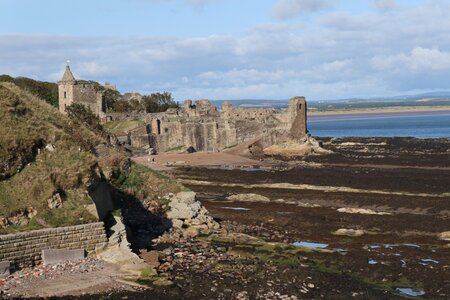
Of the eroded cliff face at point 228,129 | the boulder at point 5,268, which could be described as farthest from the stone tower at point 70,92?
the boulder at point 5,268

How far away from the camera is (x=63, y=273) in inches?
736

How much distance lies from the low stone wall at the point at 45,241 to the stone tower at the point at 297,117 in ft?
191

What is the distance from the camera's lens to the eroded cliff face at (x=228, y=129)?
250 ft

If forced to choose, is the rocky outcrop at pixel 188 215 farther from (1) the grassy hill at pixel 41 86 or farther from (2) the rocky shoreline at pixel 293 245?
(1) the grassy hill at pixel 41 86

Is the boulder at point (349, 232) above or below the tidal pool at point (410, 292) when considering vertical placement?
above

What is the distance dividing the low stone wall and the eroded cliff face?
2170 inches

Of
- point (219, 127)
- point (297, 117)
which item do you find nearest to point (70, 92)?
point (219, 127)

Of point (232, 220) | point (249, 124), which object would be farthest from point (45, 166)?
point (249, 124)

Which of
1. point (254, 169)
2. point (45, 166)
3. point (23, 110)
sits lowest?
point (254, 169)

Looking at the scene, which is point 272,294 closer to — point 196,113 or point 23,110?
point 23,110

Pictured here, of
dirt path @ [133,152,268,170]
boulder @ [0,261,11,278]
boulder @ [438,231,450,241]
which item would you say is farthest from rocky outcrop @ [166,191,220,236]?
dirt path @ [133,152,268,170]

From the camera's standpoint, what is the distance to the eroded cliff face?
76.2 m

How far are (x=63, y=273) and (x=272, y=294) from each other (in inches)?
247

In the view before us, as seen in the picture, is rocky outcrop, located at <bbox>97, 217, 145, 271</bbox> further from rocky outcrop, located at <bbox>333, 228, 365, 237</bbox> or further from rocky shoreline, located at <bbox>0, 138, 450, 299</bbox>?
rocky outcrop, located at <bbox>333, 228, 365, 237</bbox>
